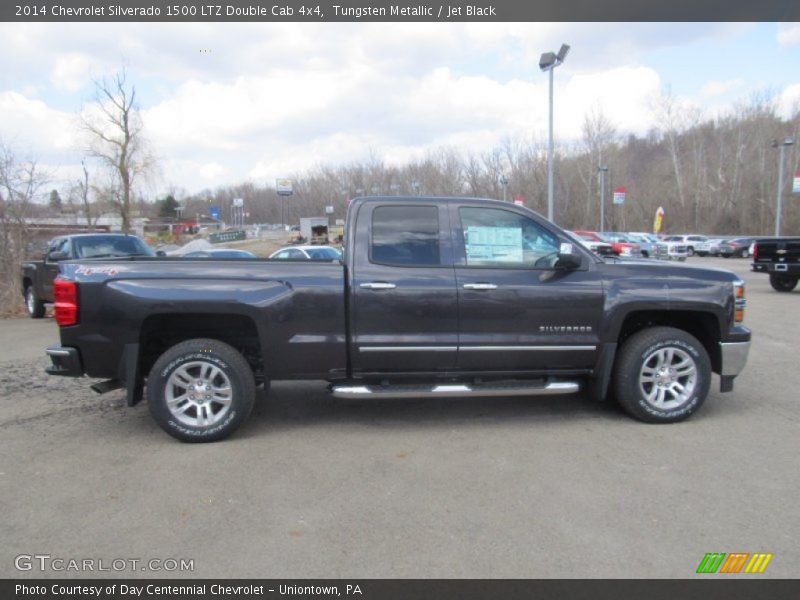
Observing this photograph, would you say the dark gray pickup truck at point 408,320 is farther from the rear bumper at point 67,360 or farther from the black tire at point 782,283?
the black tire at point 782,283

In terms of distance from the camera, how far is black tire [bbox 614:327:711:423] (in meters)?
4.82

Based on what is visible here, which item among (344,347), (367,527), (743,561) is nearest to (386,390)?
(344,347)

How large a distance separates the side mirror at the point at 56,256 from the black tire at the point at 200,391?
8.26 m

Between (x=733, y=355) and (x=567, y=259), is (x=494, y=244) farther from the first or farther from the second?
(x=733, y=355)

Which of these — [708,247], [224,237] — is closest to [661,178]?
[708,247]

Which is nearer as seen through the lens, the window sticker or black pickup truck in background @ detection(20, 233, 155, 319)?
the window sticker

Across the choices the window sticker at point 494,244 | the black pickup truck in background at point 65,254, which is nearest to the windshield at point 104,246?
the black pickup truck in background at point 65,254

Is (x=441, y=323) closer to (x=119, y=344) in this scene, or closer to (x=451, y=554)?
(x=451, y=554)

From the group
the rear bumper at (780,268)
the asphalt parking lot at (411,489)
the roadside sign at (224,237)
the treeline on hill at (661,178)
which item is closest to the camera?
the asphalt parking lot at (411,489)

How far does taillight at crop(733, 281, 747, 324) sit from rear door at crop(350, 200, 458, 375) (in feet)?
8.19

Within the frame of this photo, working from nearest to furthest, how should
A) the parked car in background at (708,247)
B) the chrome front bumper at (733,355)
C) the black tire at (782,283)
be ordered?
1. the chrome front bumper at (733,355)
2. the black tire at (782,283)
3. the parked car in background at (708,247)

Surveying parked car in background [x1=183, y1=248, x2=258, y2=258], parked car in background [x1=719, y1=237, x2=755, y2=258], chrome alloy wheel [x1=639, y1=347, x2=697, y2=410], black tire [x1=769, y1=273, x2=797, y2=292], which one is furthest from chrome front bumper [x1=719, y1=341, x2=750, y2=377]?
parked car in background [x1=719, y1=237, x2=755, y2=258]

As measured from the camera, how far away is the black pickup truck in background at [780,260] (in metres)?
14.8

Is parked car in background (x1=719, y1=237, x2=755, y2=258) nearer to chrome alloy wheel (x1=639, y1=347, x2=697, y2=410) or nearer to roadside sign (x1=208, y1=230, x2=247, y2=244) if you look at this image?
roadside sign (x1=208, y1=230, x2=247, y2=244)
